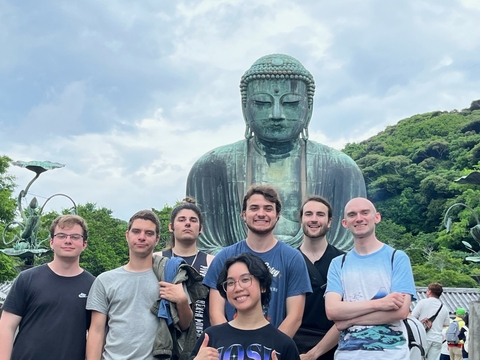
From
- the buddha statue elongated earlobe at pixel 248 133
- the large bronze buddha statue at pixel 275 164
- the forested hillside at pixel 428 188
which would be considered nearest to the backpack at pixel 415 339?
the large bronze buddha statue at pixel 275 164

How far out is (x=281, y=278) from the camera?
3051 mm

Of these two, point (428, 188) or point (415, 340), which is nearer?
point (415, 340)

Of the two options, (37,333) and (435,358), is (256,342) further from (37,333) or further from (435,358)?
(435,358)

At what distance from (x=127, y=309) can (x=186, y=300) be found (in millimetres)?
306

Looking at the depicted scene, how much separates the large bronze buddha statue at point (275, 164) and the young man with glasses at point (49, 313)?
382 centimetres

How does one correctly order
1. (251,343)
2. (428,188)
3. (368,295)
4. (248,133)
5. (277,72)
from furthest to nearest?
1. (428,188)
2. (248,133)
3. (277,72)
4. (368,295)
5. (251,343)

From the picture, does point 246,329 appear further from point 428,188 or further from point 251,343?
point 428,188

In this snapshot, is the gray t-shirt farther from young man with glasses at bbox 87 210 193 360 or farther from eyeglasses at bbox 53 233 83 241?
eyeglasses at bbox 53 233 83 241

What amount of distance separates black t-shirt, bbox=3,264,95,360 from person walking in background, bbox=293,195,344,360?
3.74 ft

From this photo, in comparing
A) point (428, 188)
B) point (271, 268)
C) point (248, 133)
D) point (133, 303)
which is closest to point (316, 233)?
point (271, 268)

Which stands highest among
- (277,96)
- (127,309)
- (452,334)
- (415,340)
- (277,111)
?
(277,96)

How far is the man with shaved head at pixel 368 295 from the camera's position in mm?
2914

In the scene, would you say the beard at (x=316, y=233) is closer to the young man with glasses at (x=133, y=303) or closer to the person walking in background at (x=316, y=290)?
the person walking in background at (x=316, y=290)

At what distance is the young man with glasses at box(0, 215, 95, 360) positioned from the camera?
316cm
